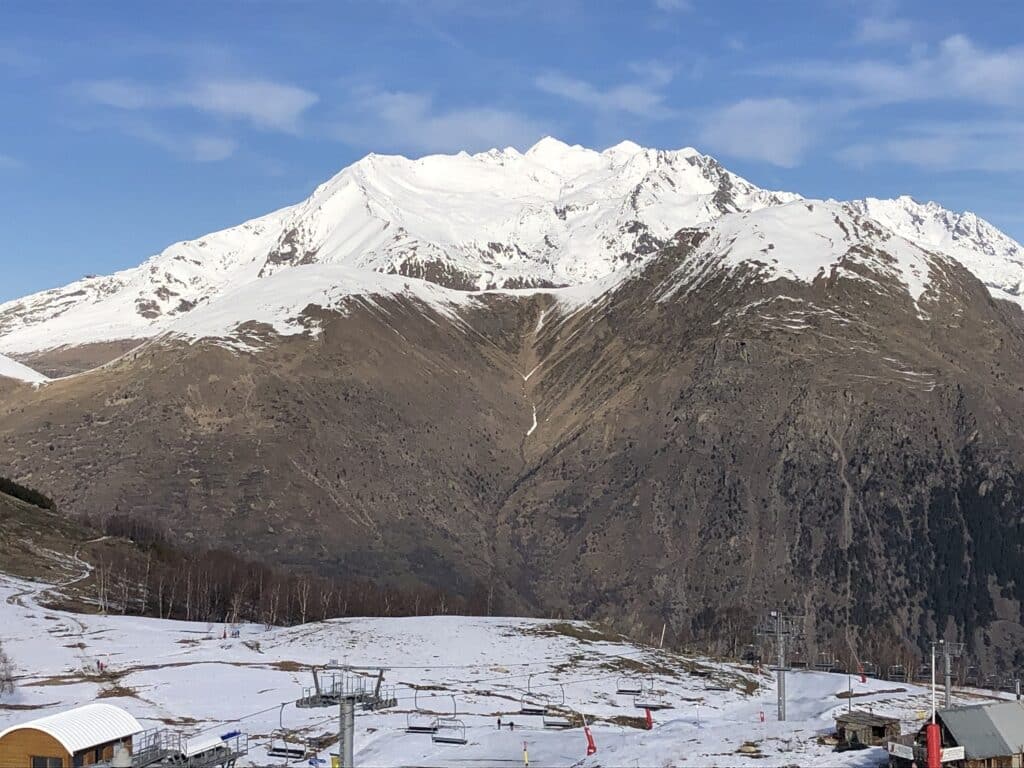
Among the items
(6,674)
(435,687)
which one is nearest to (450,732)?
(435,687)

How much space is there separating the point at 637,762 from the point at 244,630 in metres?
79.9

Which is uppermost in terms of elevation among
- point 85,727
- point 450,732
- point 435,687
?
point 435,687

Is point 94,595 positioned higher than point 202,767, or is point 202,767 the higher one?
point 94,595

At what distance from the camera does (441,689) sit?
102m

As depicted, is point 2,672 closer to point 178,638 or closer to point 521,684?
point 178,638

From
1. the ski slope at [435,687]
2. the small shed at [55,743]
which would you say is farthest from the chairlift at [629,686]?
the small shed at [55,743]

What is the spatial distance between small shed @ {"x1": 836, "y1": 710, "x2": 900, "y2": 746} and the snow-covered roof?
36162mm

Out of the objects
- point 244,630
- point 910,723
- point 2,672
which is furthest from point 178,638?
point 910,723

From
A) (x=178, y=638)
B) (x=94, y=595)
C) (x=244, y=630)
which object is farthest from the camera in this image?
(x=94, y=595)

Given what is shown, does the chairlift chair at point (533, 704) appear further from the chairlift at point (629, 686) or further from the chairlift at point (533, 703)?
the chairlift at point (629, 686)

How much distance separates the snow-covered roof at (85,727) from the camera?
63.0 metres

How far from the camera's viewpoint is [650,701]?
103 metres

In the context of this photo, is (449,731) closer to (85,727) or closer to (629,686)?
(85,727)

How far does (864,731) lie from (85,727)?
128 ft
